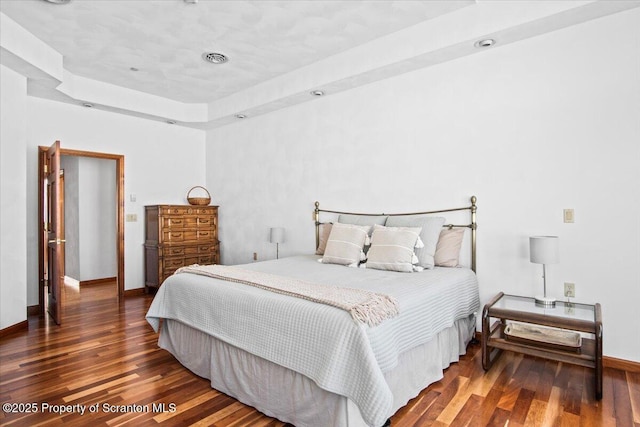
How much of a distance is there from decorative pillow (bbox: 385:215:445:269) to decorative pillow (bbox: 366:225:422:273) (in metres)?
0.08

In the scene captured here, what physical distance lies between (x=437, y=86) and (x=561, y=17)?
3.64 feet

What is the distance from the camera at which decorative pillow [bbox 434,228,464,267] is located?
3.32 metres

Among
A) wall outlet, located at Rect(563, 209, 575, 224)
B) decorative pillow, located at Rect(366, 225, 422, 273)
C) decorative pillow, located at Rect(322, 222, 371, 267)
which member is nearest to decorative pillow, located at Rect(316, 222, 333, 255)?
decorative pillow, located at Rect(322, 222, 371, 267)

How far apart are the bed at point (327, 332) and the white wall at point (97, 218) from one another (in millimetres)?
4233

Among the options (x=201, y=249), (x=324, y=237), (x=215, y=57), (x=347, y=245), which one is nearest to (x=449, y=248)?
(x=347, y=245)

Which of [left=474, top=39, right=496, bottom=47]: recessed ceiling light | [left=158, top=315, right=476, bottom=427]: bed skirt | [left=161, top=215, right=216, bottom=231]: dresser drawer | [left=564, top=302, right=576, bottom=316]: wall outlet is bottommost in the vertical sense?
[left=158, top=315, right=476, bottom=427]: bed skirt

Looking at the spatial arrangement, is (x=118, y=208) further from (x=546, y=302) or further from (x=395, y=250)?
(x=546, y=302)

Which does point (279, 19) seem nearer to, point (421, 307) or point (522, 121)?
point (522, 121)

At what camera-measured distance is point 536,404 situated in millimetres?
2279

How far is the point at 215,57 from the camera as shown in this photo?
404 cm

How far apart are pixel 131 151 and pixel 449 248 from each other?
467 centimetres

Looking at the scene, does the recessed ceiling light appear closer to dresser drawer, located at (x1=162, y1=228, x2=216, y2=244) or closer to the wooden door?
the wooden door

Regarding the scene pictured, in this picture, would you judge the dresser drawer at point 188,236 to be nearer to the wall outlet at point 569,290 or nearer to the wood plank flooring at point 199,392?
the wood plank flooring at point 199,392

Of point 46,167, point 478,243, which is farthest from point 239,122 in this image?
point 478,243
